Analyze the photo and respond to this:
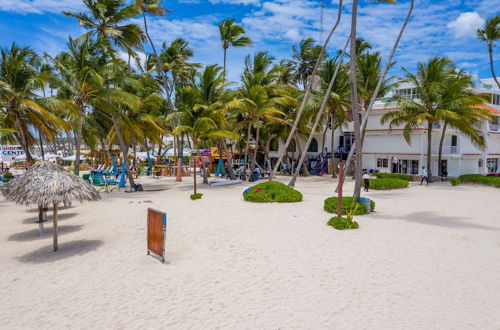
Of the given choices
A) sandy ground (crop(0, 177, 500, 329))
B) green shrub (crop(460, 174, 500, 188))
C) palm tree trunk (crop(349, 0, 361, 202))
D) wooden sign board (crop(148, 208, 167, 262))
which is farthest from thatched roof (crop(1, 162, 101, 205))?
green shrub (crop(460, 174, 500, 188))

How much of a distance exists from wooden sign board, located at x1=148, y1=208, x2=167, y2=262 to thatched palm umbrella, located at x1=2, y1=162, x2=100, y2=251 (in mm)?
2436

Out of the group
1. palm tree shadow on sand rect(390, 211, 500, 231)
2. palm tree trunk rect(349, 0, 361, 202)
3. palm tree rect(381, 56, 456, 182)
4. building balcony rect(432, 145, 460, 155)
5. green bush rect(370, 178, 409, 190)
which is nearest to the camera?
palm tree shadow on sand rect(390, 211, 500, 231)

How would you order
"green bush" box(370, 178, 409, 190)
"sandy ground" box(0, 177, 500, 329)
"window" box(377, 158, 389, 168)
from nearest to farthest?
"sandy ground" box(0, 177, 500, 329)
"green bush" box(370, 178, 409, 190)
"window" box(377, 158, 389, 168)

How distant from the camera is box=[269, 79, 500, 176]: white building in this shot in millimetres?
29969

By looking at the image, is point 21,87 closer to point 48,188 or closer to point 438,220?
point 48,188

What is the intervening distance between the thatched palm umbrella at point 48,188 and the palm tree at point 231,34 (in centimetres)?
2459

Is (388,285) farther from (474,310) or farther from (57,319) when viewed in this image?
(57,319)

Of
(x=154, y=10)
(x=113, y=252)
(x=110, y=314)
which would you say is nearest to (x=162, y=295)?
(x=110, y=314)

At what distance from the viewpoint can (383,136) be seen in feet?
106

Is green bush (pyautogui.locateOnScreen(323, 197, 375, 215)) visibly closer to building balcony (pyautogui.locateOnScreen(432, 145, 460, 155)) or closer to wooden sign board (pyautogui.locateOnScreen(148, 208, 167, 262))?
wooden sign board (pyautogui.locateOnScreen(148, 208, 167, 262))

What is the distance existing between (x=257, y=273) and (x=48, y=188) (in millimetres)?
6031

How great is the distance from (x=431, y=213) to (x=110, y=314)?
12.9 m

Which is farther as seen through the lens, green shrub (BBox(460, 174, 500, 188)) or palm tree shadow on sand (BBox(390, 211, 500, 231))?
green shrub (BBox(460, 174, 500, 188))

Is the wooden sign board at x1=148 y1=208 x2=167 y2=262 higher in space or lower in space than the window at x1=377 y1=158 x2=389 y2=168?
lower
